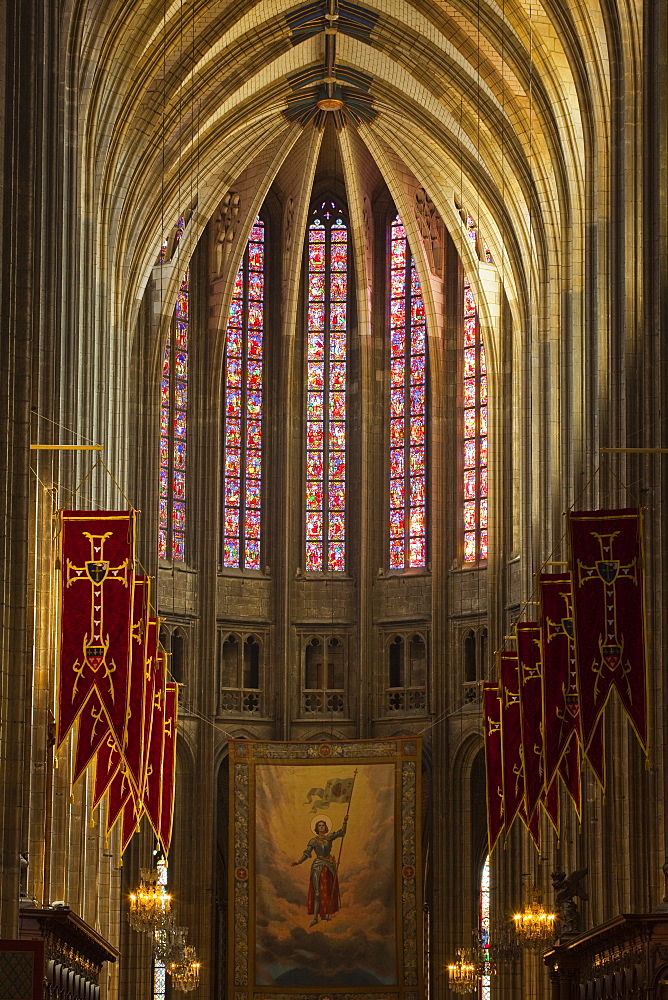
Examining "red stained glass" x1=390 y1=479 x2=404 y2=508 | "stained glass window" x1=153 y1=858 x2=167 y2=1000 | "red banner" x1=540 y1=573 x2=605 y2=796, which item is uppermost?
"red stained glass" x1=390 y1=479 x2=404 y2=508

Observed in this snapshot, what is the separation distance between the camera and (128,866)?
43.3 m

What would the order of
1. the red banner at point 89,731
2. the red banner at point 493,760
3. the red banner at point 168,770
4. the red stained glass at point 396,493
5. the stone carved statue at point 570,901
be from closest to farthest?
the red banner at point 89,731, the stone carved statue at point 570,901, the red banner at point 493,760, the red banner at point 168,770, the red stained glass at point 396,493

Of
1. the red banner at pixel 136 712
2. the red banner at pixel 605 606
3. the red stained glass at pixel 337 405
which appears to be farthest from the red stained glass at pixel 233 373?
the red banner at pixel 605 606

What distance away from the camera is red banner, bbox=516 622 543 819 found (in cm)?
3081

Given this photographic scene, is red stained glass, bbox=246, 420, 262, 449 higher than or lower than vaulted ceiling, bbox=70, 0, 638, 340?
lower

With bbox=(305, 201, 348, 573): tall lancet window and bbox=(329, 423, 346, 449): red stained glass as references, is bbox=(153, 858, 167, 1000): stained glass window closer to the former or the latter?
bbox=(305, 201, 348, 573): tall lancet window

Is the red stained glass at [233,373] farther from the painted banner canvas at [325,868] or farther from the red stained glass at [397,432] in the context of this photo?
the painted banner canvas at [325,868]

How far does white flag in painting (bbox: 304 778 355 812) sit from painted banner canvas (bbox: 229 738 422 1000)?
0.02 m

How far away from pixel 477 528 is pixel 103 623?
23.7 m

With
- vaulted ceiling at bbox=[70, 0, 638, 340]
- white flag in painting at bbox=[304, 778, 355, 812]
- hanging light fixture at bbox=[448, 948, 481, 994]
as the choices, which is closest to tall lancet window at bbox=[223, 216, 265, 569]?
vaulted ceiling at bbox=[70, 0, 638, 340]

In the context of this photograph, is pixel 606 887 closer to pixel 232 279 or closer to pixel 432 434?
pixel 432 434

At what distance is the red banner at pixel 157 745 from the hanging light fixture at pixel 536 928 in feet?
26.0

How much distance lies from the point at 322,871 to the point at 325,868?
9 cm

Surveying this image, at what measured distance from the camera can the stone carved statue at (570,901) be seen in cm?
3316
